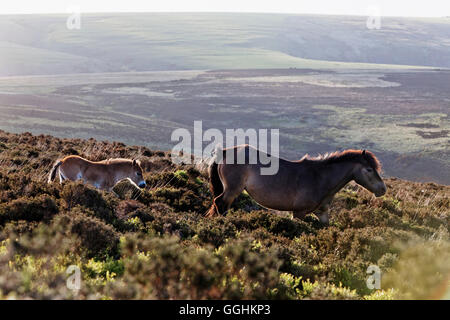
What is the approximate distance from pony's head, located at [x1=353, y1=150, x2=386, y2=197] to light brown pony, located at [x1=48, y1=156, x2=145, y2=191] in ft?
15.8

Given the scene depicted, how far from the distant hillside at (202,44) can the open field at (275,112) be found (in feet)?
126

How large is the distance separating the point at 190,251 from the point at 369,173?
486 cm

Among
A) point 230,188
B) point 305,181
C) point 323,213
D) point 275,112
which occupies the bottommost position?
point 275,112

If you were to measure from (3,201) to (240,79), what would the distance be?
85.2m

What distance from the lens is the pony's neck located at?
8.96 metres

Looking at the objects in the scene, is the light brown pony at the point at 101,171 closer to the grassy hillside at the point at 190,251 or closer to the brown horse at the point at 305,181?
the grassy hillside at the point at 190,251

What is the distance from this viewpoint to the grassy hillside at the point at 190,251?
4555 mm

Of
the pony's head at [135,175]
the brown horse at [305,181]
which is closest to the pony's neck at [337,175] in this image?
the brown horse at [305,181]

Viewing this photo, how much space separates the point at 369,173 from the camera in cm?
902

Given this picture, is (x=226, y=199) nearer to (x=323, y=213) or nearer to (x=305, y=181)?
(x=305, y=181)

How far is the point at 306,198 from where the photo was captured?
351 inches

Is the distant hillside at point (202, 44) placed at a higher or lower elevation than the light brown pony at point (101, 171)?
higher

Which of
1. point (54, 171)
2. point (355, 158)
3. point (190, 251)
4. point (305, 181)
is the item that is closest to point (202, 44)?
point (54, 171)
